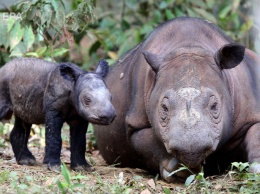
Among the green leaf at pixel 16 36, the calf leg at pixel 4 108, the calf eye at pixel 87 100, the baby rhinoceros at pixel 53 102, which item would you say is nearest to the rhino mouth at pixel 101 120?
the baby rhinoceros at pixel 53 102

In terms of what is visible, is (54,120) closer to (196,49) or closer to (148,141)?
(148,141)

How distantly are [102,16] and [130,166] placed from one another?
19.7 feet

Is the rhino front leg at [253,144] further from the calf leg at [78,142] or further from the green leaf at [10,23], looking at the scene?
the green leaf at [10,23]

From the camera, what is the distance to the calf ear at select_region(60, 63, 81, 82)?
728 centimetres

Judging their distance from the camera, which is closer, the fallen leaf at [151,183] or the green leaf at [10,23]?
the fallen leaf at [151,183]

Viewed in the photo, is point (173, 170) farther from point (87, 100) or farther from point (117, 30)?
point (117, 30)

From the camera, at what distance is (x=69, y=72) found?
24.1ft

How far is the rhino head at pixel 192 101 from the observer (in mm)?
6641

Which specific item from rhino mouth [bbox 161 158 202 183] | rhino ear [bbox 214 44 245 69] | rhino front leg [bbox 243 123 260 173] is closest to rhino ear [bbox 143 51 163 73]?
rhino ear [bbox 214 44 245 69]

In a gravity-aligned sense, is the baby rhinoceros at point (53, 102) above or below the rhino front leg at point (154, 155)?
above

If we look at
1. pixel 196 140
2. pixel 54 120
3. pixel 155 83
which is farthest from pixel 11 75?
pixel 196 140

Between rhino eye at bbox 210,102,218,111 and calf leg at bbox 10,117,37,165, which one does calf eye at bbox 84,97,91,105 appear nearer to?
rhino eye at bbox 210,102,218,111

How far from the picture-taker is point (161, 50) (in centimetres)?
804

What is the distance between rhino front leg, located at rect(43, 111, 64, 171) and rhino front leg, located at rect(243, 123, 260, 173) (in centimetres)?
177
